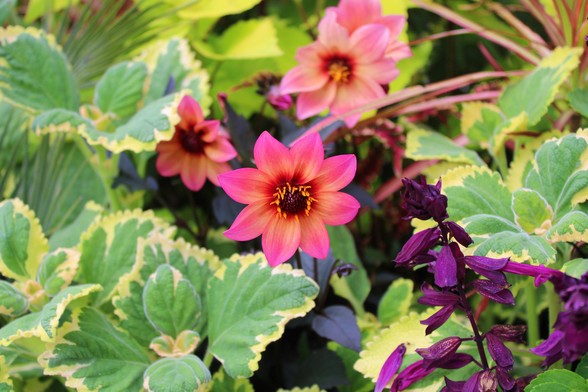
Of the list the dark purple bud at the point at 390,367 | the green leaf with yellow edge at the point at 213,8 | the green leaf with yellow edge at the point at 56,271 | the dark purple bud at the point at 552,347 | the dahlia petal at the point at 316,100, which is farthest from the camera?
the green leaf with yellow edge at the point at 213,8

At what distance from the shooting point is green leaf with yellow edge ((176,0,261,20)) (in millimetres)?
812

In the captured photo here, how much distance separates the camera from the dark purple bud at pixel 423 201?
0.42 m

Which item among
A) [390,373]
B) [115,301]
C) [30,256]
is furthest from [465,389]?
[30,256]

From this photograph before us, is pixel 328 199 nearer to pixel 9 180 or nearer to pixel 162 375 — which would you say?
pixel 162 375

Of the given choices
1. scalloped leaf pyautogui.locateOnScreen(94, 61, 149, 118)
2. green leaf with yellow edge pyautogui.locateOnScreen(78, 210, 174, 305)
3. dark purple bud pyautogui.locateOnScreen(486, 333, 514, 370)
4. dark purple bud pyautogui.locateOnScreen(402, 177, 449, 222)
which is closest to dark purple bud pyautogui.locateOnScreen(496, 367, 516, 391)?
dark purple bud pyautogui.locateOnScreen(486, 333, 514, 370)

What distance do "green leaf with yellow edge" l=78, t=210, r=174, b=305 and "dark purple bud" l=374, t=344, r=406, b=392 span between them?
0.26 m

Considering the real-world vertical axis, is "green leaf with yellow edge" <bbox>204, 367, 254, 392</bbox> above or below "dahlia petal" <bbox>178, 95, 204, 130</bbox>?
below

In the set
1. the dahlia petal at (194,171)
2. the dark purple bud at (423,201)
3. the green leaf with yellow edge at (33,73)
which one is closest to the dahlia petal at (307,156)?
the dark purple bud at (423,201)

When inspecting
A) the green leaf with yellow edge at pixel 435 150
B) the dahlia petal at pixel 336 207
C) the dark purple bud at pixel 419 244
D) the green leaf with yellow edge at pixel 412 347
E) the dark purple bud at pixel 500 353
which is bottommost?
the green leaf with yellow edge at pixel 412 347

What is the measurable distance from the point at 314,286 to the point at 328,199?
76 millimetres

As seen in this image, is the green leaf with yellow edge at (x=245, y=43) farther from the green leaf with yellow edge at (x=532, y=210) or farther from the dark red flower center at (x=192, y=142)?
the green leaf with yellow edge at (x=532, y=210)

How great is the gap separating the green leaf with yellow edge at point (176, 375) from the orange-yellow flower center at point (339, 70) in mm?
322

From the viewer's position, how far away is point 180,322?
601 mm

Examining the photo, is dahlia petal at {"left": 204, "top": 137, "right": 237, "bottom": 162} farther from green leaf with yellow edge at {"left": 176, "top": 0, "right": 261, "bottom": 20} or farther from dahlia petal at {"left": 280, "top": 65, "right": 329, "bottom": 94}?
green leaf with yellow edge at {"left": 176, "top": 0, "right": 261, "bottom": 20}
